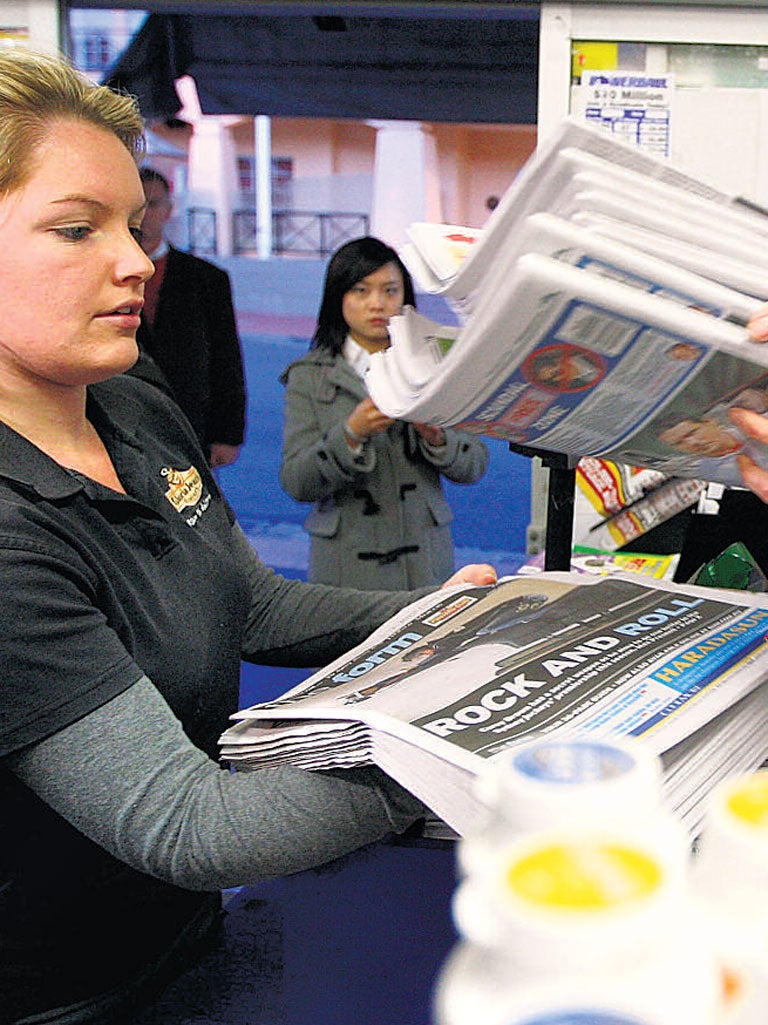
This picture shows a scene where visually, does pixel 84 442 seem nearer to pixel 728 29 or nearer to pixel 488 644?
pixel 488 644

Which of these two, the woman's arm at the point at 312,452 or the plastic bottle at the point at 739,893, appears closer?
the plastic bottle at the point at 739,893

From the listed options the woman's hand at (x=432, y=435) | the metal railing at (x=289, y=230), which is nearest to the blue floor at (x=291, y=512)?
the woman's hand at (x=432, y=435)

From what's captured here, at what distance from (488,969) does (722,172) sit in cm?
226

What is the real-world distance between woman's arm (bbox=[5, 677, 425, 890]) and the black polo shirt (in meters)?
0.03

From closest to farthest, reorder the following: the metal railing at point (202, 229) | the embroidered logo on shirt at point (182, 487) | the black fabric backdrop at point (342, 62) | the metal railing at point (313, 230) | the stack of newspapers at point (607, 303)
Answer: the stack of newspapers at point (607, 303), the embroidered logo on shirt at point (182, 487), the black fabric backdrop at point (342, 62), the metal railing at point (202, 229), the metal railing at point (313, 230)

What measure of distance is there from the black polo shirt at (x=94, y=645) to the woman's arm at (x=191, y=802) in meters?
0.03

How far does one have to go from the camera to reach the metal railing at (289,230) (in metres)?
16.5

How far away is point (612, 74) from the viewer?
88.3 inches

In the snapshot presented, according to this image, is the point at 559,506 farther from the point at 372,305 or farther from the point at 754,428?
the point at 372,305

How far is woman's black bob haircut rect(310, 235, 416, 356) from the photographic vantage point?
2.64 meters

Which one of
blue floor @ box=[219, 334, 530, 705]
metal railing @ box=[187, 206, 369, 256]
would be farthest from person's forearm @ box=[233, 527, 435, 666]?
metal railing @ box=[187, 206, 369, 256]

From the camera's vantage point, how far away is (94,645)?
78 cm

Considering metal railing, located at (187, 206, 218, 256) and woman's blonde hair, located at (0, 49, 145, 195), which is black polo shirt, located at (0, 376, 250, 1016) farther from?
metal railing, located at (187, 206, 218, 256)

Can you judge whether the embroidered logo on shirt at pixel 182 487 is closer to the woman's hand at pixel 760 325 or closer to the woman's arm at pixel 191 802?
the woman's arm at pixel 191 802
